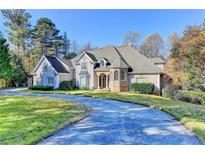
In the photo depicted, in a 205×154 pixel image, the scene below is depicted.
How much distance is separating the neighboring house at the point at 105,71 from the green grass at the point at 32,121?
8.51 m

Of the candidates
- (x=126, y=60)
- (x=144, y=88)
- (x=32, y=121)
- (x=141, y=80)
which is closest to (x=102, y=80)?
(x=126, y=60)

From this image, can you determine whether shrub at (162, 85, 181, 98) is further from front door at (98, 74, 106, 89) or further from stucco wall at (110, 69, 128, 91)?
front door at (98, 74, 106, 89)

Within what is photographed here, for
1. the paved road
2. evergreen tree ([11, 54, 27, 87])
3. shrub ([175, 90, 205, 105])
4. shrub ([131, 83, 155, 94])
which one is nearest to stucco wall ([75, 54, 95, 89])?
shrub ([131, 83, 155, 94])

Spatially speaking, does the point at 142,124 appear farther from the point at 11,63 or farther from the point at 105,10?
the point at 11,63

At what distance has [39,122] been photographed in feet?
20.4

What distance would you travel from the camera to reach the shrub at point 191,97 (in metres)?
13.4

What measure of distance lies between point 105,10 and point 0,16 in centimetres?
286

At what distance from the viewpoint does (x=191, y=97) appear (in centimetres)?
1354

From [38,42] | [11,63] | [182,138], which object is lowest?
[182,138]

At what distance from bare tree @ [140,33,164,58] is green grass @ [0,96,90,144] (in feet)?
10.8

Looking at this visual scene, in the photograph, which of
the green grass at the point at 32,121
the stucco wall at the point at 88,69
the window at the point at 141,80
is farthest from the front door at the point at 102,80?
the green grass at the point at 32,121

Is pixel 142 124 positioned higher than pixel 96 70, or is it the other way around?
pixel 96 70
